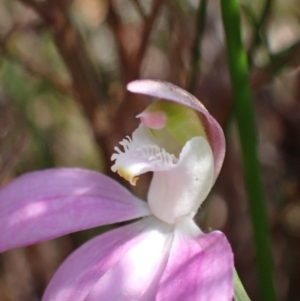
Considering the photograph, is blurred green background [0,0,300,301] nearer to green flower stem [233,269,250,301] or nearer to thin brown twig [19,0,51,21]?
thin brown twig [19,0,51,21]

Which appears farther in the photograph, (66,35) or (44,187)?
(66,35)

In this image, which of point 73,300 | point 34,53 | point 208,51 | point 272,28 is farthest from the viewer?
point 272,28

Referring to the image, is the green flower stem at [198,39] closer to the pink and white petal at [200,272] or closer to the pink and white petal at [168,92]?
the pink and white petal at [168,92]

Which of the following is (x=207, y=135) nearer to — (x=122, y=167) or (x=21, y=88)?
(x=122, y=167)

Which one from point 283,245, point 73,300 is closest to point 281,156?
point 283,245

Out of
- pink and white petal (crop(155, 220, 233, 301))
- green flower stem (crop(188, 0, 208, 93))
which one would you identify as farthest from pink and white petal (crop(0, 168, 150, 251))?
green flower stem (crop(188, 0, 208, 93))

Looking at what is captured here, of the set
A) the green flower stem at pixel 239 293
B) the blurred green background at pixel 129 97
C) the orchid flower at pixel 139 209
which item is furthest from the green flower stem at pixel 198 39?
the green flower stem at pixel 239 293

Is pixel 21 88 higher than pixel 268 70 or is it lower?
lower
